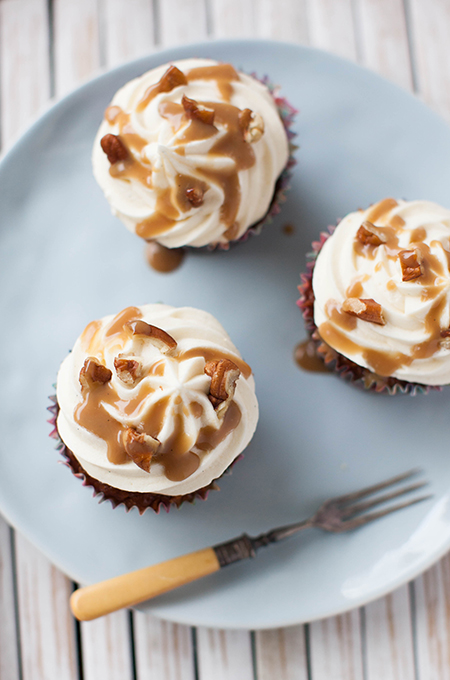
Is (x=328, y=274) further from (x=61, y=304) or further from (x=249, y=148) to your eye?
(x=61, y=304)

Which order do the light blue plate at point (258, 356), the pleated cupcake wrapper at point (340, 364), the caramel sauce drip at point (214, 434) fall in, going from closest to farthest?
the caramel sauce drip at point (214, 434)
the pleated cupcake wrapper at point (340, 364)
the light blue plate at point (258, 356)

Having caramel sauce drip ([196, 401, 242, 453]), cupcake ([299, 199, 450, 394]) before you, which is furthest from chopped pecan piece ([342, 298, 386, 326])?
caramel sauce drip ([196, 401, 242, 453])

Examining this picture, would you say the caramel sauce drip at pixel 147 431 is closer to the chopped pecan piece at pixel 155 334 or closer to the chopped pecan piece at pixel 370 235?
the chopped pecan piece at pixel 155 334

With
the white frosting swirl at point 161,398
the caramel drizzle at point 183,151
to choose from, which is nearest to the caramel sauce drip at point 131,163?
the caramel drizzle at point 183,151

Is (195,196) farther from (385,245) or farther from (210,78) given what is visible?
(385,245)

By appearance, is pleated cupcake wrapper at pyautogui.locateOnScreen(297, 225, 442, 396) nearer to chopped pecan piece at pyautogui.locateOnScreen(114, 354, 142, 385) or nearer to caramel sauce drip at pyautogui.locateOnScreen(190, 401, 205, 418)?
caramel sauce drip at pyautogui.locateOnScreen(190, 401, 205, 418)

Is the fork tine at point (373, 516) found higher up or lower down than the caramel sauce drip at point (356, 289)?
lower down

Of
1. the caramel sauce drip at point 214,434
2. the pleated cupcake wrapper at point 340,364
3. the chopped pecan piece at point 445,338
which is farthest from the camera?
the pleated cupcake wrapper at point 340,364
